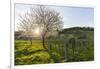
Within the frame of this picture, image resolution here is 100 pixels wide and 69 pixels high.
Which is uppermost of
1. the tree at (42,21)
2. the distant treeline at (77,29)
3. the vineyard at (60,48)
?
the tree at (42,21)

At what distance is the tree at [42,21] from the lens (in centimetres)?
222

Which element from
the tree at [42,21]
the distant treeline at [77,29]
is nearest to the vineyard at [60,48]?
the distant treeline at [77,29]

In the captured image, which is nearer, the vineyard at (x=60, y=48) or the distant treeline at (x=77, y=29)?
the vineyard at (x=60, y=48)

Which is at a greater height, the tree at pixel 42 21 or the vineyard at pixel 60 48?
the tree at pixel 42 21

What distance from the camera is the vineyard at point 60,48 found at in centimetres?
221

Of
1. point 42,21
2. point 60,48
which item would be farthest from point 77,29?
point 42,21

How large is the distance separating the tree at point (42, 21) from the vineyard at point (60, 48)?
11 centimetres

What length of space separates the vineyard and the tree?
0.34 feet

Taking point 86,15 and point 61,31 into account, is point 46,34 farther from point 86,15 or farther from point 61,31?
point 86,15

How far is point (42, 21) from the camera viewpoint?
2.26 m

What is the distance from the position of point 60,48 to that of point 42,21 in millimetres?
432

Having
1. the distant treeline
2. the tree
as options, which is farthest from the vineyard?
the tree

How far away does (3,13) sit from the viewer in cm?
208

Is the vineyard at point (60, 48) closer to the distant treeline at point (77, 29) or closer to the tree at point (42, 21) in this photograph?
the distant treeline at point (77, 29)
